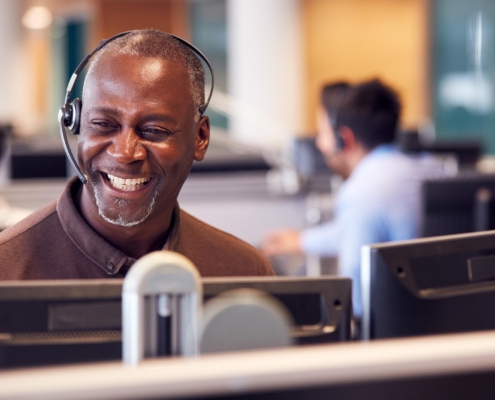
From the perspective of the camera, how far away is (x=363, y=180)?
254 cm

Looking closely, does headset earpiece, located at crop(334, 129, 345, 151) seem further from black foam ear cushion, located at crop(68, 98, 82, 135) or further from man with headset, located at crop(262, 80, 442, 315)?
black foam ear cushion, located at crop(68, 98, 82, 135)

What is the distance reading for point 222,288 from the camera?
2.52 ft

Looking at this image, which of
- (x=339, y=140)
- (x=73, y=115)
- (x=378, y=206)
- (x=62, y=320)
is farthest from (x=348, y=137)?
(x=62, y=320)

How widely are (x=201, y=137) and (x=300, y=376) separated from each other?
794 millimetres

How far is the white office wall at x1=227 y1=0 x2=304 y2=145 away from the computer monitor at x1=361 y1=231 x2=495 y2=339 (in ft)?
22.1

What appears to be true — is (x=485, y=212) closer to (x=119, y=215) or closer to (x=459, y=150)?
(x=119, y=215)

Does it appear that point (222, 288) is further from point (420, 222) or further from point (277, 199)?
point (277, 199)

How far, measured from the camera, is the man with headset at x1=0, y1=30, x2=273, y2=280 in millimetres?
1076

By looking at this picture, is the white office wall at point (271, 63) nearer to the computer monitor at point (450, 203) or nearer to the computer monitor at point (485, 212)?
the computer monitor at point (450, 203)

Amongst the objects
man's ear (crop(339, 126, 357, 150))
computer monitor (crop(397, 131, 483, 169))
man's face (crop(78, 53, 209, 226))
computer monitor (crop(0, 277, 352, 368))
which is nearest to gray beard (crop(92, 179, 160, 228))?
man's face (crop(78, 53, 209, 226))

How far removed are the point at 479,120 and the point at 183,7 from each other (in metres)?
6.89

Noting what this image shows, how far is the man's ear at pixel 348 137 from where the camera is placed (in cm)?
278

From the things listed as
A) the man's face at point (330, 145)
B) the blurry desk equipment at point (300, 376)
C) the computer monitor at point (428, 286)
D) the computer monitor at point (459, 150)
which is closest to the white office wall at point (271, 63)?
the computer monitor at point (459, 150)

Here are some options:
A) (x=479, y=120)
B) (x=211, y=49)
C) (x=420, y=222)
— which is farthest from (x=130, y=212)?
(x=211, y=49)
